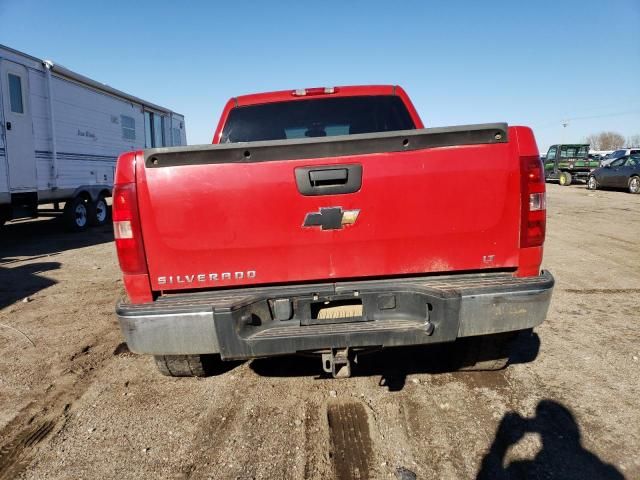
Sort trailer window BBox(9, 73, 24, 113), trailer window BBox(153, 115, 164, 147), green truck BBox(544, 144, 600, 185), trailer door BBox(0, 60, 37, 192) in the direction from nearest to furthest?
trailer door BBox(0, 60, 37, 192)
trailer window BBox(9, 73, 24, 113)
trailer window BBox(153, 115, 164, 147)
green truck BBox(544, 144, 600, 185)

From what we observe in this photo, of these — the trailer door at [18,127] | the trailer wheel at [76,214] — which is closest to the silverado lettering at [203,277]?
the trailer door at [18,127]

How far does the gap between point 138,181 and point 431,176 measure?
5.60 feet

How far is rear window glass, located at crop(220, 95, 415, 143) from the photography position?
13.7 ft

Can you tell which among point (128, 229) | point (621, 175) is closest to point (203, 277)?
point (128, 229)

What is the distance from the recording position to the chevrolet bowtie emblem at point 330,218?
2.67 m

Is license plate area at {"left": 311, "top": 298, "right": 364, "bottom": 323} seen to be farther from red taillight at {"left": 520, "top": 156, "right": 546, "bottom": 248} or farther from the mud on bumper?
red taillight at {"left": 520, "top": 156, "right": 546, "bottom": 248}

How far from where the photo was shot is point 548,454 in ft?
8.36

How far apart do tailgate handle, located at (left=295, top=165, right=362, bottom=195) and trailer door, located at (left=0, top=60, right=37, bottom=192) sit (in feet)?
27.7

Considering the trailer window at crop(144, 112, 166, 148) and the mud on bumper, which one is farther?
the trailer window at crop(144, 112, 166, 148)

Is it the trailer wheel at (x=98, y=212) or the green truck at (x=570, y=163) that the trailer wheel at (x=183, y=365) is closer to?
the trailer wheel at (x=98, y=212)

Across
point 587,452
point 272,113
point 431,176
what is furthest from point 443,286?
point 272,113

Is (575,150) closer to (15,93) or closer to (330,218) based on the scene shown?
(15,93)

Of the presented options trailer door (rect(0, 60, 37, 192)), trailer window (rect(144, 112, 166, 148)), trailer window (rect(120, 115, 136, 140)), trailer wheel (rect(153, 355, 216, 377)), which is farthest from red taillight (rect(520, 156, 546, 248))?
trailer window (rect(144, 112, 166, 148))

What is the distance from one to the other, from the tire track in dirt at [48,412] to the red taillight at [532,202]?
322 cm
